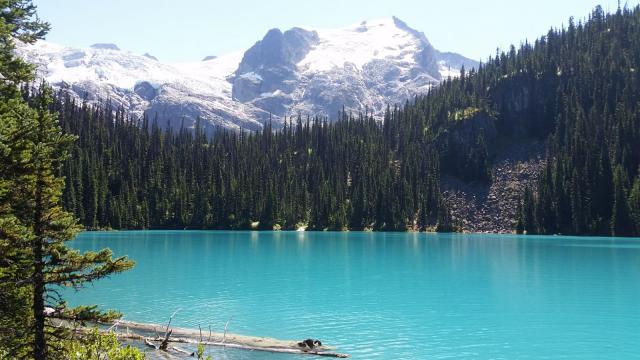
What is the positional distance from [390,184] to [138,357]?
A: 183540mm

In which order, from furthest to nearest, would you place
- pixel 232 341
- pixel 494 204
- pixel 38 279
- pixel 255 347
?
1. pixel 494 204
2. pixel 232 341
3. pixel 255 347
4. pixel 38 279

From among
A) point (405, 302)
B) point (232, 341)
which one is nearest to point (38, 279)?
point (232, 341)

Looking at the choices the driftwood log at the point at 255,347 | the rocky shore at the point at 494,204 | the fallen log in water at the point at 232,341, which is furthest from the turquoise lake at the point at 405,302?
the rocky shore at the point at 494,204

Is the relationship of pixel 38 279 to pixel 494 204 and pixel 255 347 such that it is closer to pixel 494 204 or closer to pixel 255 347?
pixel 255 347

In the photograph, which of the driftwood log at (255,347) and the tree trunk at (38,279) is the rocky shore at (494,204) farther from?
the tree trunk at (38,279)

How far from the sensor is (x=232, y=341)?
31141 millimetres

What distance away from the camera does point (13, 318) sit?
1530cm

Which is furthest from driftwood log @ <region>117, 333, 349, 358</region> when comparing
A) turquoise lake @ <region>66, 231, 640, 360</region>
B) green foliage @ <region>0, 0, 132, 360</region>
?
green foliage @ <region>0, 0, 132, 360</region>

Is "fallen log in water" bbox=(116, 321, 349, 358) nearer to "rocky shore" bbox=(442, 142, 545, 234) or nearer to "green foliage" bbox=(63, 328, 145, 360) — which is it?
"green foliage" bbox=(63, 328, 145, 360)

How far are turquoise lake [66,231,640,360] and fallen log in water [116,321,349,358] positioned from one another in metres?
0.79

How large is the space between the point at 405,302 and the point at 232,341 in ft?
64.6

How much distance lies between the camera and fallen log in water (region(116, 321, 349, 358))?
92.5 ft

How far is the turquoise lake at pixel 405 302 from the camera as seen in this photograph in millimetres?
32656

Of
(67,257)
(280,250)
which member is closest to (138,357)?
(67,257)
